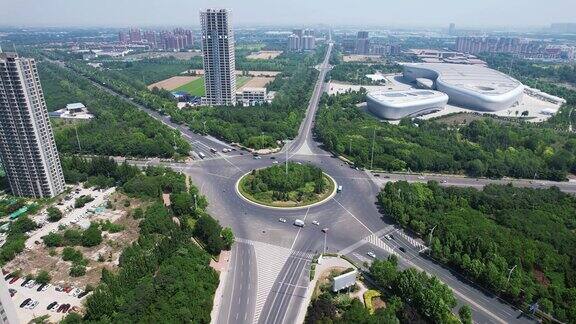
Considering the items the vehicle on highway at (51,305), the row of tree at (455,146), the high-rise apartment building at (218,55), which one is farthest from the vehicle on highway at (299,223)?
the high-rise apartment building at (218,55)

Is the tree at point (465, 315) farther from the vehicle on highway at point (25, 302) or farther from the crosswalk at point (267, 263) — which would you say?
the vehicle on highway at point (25, 302)

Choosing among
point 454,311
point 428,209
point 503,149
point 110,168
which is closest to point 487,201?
point 428,209

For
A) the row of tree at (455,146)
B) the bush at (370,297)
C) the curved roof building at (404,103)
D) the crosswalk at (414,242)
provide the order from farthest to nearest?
the curved roof building at (404,103)
the row of tree at (455,146)
the crosswalk at (414,242)
the bush at (370,297)

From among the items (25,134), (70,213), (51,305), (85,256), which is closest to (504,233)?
(85,256)

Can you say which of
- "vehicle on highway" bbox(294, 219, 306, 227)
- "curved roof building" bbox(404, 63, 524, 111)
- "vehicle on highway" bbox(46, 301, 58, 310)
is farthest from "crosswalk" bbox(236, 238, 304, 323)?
"curved roof building" bbox(404, 63, 524, 111)

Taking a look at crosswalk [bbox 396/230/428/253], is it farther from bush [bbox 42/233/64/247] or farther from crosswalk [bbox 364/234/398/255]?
bush [bbox 42/233/64/247]

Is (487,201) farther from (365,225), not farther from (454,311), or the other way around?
(454,311)

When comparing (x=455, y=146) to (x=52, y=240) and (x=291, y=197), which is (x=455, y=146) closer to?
(x=291, y=197)
